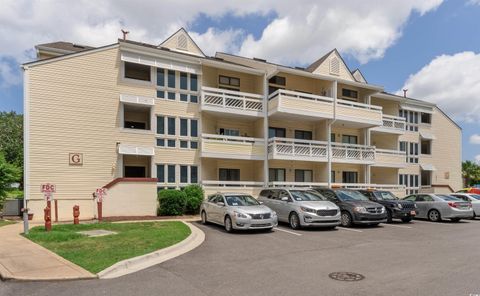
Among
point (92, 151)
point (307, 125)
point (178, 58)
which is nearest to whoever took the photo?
point (92, 151)

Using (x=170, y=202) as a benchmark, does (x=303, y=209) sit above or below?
above

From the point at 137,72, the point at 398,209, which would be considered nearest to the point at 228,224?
the point at 398,209

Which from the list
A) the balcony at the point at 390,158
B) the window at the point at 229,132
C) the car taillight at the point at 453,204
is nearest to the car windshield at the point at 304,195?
the car taillight at the point at 453,204

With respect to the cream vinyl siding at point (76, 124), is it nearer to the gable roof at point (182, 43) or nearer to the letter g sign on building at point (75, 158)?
the letter g sign on building at point (75, 158)

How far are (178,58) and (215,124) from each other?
507 centimetres

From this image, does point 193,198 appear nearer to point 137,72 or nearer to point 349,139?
point 137,72

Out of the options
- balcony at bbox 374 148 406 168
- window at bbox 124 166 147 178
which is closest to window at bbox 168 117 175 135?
window at bbox 124 166 147 178

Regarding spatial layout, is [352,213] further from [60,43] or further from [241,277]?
[60,43]

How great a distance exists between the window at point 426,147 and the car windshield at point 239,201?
26.6 metres

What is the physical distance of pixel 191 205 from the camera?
2053 centimetres

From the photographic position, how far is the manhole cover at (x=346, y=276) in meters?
6.92

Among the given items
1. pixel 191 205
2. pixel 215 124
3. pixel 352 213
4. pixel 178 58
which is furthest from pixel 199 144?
pixel 352 213

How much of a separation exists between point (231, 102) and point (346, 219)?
37.0 feet

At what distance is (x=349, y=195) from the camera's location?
1722 centimetres
